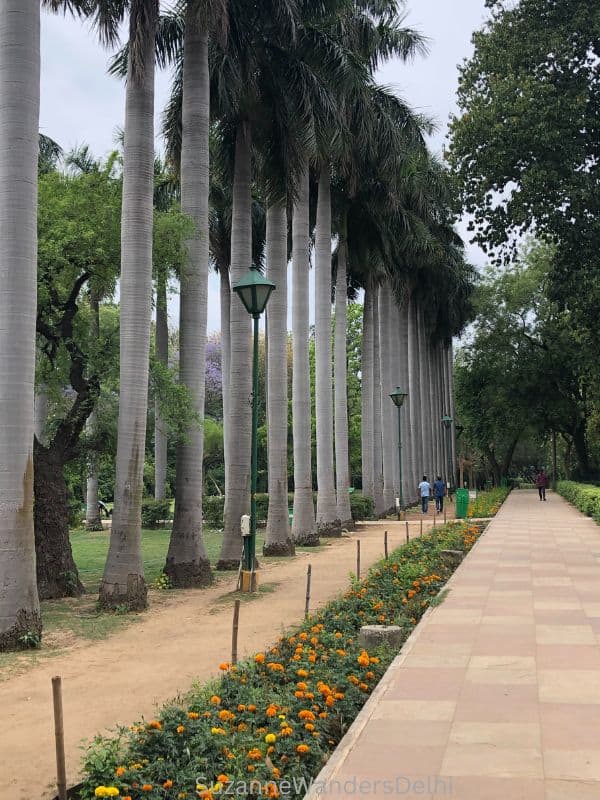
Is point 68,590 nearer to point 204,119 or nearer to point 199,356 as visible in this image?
point 199,356

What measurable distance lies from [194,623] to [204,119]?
9441 mm

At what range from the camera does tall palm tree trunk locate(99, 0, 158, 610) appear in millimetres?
12344

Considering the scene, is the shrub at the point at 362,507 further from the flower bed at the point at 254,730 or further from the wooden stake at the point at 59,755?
the wooden stake at the point at 59,755

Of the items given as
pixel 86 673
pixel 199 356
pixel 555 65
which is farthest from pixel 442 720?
pixel 555 65

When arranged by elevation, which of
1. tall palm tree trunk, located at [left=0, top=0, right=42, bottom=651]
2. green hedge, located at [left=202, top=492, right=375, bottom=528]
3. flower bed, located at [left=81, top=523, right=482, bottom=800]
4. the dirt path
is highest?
tall palm tree trunk, located at [left=0, top=0, right=42, bottom=651]

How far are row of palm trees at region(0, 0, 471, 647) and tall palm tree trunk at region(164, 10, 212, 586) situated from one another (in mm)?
31

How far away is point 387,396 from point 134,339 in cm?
2457

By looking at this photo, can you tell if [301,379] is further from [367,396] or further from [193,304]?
[367,396]

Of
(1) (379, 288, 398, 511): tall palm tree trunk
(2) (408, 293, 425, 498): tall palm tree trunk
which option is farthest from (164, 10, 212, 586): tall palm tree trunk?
(2) (408, 293, 425, 498): tall palm tree trunk

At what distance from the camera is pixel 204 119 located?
15.4 meters

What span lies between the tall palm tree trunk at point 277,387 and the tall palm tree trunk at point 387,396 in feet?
49.3

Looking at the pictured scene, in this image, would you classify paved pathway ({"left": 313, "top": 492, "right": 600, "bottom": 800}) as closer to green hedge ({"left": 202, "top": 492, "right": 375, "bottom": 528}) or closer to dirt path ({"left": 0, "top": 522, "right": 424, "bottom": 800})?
dirt path ({"left": 0, "top": 522, "right": 424, "bottom": 800})

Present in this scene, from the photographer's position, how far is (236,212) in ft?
61.0

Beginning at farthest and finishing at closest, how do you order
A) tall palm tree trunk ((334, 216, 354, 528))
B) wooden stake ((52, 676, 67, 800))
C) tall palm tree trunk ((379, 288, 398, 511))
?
tall palm tree trunk ((379, 288, 398, 511))
tall palm tree trunk ((334, 216, 354, 528))
wooden stake ((52, 676, 67, 800))
